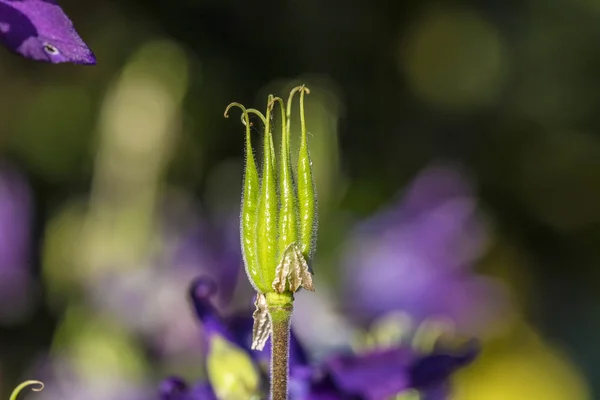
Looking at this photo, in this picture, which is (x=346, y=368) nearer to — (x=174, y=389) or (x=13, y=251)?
(x=174, y=389)

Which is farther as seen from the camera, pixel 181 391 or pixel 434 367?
pixel 434 367

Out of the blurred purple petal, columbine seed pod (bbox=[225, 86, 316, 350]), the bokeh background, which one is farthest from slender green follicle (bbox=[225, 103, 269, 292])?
the bokeh background

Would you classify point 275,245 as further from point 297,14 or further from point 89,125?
point 297,14

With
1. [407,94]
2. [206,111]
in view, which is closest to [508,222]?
[407,94]

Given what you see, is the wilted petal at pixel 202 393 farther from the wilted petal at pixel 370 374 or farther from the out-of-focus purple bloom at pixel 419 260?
the out-of-focus purple bloom at pixel 419 260

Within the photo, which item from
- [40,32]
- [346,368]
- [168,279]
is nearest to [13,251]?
[168,279]

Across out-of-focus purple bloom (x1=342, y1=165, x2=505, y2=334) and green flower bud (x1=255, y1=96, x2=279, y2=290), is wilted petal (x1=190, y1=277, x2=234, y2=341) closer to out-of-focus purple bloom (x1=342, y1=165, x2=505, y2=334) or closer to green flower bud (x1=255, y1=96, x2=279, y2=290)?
green flower bud (x1=255, y1=96, x2=279, y2=290)

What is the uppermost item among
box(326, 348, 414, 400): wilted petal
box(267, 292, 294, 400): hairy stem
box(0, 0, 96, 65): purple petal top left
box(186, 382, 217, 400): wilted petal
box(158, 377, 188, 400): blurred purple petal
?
box(0, 0, 96, 65): purple petal top left

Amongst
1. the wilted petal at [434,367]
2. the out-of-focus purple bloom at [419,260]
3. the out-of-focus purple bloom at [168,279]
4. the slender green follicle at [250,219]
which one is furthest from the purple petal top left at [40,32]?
the out-of-focus purple bloom at [419,260]
